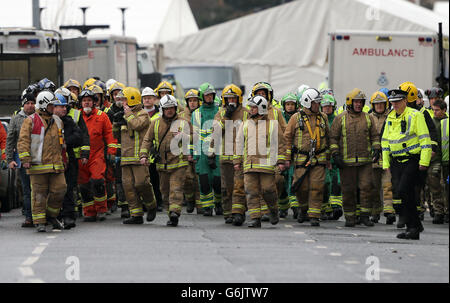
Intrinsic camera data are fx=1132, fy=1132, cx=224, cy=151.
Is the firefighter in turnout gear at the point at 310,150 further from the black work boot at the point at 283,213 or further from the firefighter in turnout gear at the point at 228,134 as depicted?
the black work boot at the point at 283,213

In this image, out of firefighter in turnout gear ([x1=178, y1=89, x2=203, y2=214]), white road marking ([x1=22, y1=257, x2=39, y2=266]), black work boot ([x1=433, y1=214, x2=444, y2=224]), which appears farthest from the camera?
firefighter in turnout gear ([x1=178, y1=89, x2=203, y2=214])

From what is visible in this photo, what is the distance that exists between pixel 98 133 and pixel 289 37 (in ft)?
77.5

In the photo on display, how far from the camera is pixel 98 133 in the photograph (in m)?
16.2

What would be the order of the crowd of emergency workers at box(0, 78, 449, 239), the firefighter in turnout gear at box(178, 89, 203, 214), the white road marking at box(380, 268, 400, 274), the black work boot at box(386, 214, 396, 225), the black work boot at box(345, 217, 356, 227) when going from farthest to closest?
the firefighter in turnout gear at box(178, 89, 203, 214) < the black work boot at box(386, 214, 396, 225) < the black work boot at box(345, 217, 356, 227) < the crowd of emergency workers at box(0, 78, 449, 239) < the white road marking at box(380, 268, 400, 274)

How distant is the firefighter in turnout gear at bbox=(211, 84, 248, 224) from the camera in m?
16.2

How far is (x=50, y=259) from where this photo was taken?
11875 mm

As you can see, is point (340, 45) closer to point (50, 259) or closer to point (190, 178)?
point (190, 178)

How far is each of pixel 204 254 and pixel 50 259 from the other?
5.35 feet

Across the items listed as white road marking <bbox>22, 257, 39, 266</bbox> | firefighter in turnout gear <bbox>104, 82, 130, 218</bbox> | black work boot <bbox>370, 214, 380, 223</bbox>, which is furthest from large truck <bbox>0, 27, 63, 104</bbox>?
white road marking <bbox>22, 257, 39, 266</bbox>

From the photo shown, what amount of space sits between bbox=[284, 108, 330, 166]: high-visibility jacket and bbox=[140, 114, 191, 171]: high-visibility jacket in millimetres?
1446

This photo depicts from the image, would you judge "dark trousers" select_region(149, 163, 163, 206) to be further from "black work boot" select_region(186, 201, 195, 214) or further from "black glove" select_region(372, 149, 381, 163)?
"black glove" select_region(372, 149, 381, 163)

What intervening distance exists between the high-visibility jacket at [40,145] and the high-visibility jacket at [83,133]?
0.80 m

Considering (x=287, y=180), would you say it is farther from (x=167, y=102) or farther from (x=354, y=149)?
(x=167, y=102)

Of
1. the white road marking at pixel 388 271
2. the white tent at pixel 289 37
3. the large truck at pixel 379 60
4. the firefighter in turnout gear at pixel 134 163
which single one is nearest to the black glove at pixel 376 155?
the firefighter in turnout gear at pixel 134 163
